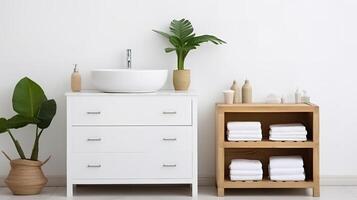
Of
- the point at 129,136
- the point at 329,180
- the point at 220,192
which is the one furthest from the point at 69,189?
the point at 329,180

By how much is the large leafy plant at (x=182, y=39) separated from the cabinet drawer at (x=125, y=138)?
0.55 metres

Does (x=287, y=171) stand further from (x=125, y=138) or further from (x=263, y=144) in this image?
(x=125, y=138)

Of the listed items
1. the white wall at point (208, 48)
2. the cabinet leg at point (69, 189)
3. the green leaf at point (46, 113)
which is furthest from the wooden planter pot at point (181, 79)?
the cabinet leg at point (69, 189)

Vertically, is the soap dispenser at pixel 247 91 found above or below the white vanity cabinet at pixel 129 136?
above

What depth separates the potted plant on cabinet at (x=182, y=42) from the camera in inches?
203

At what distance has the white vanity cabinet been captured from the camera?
4906mm

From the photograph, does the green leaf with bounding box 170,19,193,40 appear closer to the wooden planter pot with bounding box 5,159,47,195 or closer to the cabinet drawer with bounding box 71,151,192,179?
the cabinet drawer with bounding box 71,151,192,179

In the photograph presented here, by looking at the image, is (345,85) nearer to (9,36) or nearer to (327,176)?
(327,176)

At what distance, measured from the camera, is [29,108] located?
199 inches

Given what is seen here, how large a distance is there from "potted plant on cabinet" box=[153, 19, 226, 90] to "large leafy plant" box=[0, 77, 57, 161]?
0.92 m

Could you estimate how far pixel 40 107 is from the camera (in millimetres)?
5078

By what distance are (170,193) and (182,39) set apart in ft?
3.67

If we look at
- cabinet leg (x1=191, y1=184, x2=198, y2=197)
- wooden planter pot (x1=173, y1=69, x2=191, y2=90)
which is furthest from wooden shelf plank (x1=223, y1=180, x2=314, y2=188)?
wooden planter pot (x1=173, y1=69, x2=191, y2=90)

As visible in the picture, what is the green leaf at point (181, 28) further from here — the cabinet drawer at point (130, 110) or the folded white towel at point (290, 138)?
the folded white towel at point (290, 138)
